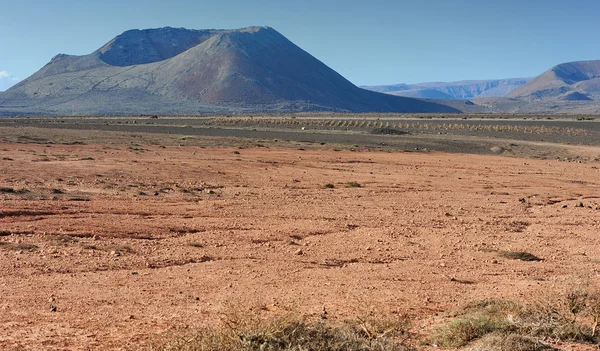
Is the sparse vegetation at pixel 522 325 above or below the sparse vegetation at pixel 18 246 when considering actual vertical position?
below

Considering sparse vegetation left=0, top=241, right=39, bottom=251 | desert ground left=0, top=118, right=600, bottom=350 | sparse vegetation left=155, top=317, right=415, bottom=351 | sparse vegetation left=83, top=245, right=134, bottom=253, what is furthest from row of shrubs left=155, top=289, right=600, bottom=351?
sparse vegetation left=0, top=241, right=39, bottom=251

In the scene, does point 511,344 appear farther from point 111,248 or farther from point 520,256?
point 111,248

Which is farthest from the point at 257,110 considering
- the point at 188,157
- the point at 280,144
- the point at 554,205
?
the point at 554,205

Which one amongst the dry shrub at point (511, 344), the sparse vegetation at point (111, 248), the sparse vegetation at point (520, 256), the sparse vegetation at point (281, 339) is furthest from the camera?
the sparse vegetation at point (520, 256)

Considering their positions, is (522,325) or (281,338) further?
(522,325)

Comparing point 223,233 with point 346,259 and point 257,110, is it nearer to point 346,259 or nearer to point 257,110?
point 346,259

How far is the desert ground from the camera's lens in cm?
856

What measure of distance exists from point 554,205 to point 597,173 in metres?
13.4

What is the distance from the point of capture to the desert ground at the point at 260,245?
8562mm

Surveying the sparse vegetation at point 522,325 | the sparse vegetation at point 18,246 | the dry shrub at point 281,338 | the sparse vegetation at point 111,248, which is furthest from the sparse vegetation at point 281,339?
the sparse vegetation at point 18,246

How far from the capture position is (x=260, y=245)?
42.2 feet

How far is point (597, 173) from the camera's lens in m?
31.4

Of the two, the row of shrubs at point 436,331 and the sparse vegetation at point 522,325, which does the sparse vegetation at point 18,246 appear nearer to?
the row of shrubs at point 436,331

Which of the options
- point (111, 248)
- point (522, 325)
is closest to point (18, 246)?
point (111, 248)
